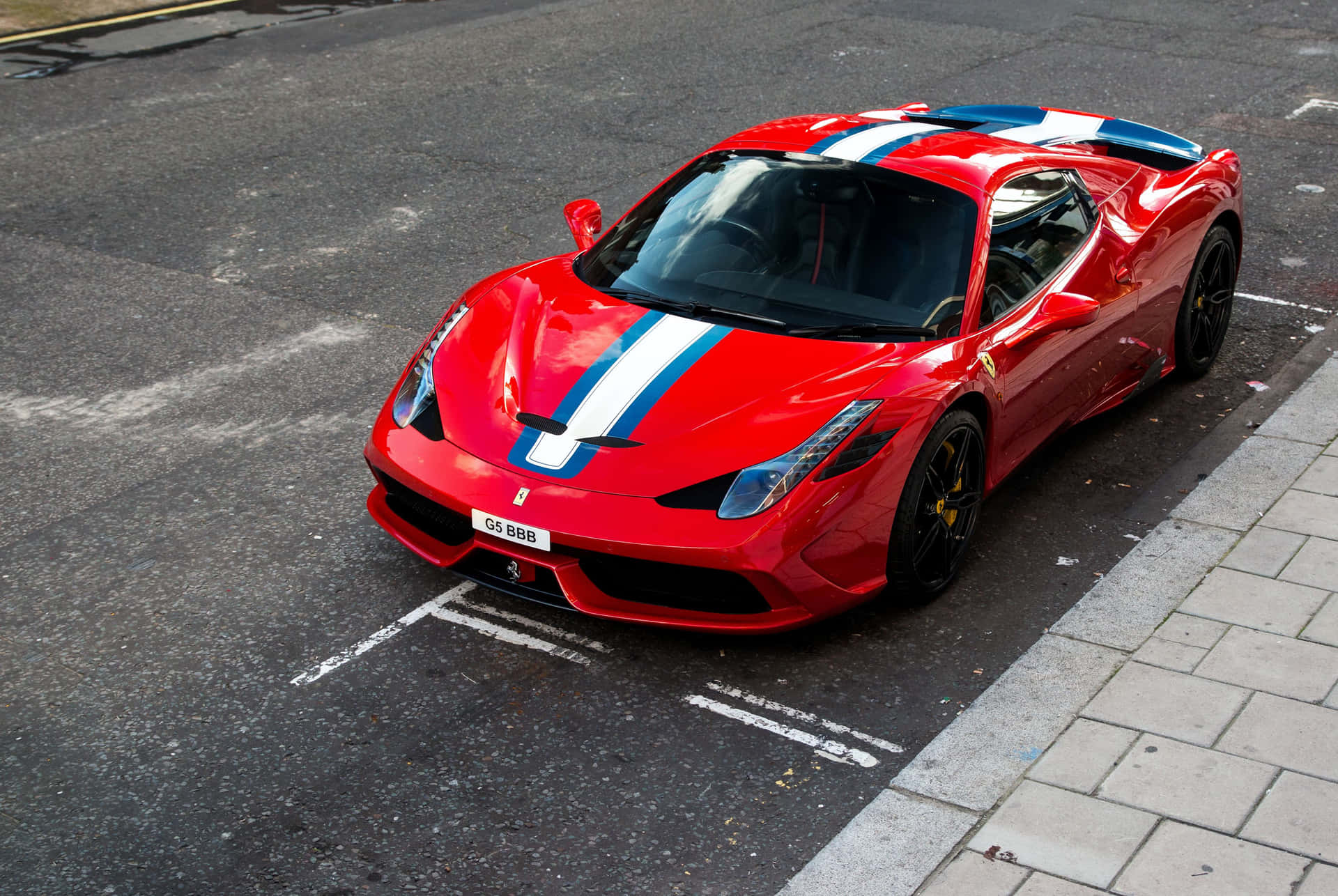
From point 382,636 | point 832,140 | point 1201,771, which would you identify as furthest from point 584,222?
point 1201,771

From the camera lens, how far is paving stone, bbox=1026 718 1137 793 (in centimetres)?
393

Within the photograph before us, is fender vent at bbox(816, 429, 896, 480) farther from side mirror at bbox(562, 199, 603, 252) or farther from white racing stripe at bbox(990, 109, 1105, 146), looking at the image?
white racing stripe at bbox(990, 109, 1105, 146)

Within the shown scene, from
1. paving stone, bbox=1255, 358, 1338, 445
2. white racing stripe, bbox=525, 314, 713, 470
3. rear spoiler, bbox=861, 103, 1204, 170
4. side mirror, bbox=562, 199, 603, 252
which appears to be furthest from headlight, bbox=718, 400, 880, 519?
paving stone, bbox=1255, 358, 1338, 445

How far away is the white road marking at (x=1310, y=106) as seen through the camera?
11.4 metres

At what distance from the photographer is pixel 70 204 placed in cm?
908

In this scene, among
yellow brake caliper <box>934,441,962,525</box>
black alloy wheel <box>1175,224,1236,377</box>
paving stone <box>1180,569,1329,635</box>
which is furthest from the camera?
black alloy wheel <box>1175,224,1236,377</box>

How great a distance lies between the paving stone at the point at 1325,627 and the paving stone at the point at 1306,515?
1.88 feet

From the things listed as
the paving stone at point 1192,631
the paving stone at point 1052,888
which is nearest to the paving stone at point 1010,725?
the paving stone at point 1192,631

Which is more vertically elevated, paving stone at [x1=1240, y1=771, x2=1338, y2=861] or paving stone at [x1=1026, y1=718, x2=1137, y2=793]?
paving stone at [x1=1240, y1=771, x2=1338, y2=861]

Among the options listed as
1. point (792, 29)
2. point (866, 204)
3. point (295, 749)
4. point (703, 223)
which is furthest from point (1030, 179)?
point (792, 29)

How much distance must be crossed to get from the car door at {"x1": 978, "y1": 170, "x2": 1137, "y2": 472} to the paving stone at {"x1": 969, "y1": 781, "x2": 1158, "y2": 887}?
158cm

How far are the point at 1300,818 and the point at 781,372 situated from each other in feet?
6.55

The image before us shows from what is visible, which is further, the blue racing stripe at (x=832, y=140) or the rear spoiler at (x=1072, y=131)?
the rear spoiler at (x=1072, y=131)

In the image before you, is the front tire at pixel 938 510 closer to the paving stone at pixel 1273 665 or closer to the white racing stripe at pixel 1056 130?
the paving stone at pixel 1273 665
